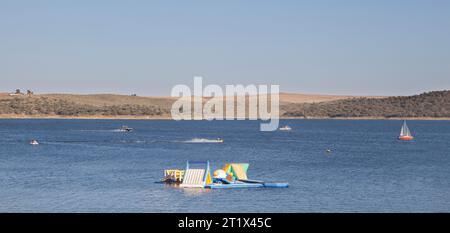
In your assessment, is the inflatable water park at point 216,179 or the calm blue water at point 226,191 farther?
the inflatable water park at point 216,179

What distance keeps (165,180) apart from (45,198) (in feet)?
48.4

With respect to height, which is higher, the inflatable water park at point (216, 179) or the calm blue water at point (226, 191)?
the inflatable water park at point (216, 179)

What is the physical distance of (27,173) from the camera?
75562 mm

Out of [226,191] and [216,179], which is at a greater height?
[216,179]

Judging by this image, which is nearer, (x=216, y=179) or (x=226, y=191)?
(x=226, y=191)

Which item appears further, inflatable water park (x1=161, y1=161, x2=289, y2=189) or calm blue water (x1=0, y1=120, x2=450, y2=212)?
inflatable water park (x1=161, y1=161, x2=289, y2=189)

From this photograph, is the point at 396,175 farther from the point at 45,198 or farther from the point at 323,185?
the point at 45,198

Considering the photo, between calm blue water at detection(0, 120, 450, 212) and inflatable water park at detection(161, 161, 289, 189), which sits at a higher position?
inflatable water park at detection(161, 161, 289, 189)
